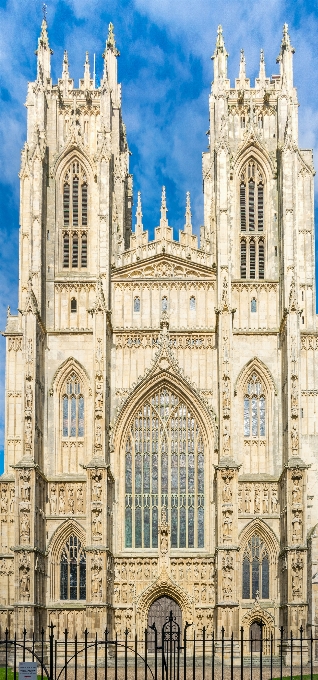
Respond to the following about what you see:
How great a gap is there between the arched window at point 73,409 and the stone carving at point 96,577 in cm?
626

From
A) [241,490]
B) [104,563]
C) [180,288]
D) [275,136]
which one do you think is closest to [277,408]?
[241,490]

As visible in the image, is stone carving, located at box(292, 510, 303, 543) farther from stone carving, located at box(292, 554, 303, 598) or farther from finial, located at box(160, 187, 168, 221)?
finial, located at box(160, 187, 168, 221)

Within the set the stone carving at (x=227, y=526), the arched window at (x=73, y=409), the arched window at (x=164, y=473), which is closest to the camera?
the stone carving at (x=227, y=526)

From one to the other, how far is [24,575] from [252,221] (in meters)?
19.8

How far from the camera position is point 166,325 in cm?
4591

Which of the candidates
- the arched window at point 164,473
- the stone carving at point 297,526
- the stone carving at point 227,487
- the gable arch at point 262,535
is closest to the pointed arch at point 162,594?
the arched window at point 164,473

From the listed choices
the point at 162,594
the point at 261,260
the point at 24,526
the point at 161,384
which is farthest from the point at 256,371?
the point at 24,526

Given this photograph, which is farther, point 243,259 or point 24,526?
point 243,259

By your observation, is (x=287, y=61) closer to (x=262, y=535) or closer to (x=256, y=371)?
(x=256, y=371)

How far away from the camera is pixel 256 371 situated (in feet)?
150

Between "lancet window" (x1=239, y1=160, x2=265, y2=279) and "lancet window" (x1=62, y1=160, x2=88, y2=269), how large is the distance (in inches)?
300

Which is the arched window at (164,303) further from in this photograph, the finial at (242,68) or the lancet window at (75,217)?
the finial at (242,68)

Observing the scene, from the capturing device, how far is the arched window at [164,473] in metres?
44.6

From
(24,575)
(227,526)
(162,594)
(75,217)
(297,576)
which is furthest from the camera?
(75,217)
